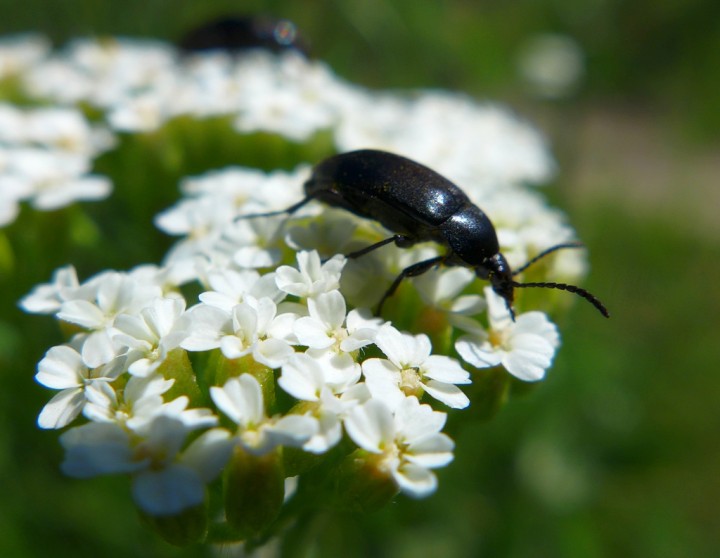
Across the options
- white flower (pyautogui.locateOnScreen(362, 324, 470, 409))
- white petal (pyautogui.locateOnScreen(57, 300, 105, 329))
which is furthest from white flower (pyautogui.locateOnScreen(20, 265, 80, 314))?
white flower (pyautogui.locateOnScreen(362, 324, 470, 409))

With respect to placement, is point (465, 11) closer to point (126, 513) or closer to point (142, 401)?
point (126, 513)

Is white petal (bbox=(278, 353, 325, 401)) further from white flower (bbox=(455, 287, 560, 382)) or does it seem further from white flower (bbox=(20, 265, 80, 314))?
white flower (bbox=(20, 265, 80, 314))

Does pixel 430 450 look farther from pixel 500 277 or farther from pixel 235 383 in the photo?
pixel 500 277

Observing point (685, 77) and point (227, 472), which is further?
point (685, 77)

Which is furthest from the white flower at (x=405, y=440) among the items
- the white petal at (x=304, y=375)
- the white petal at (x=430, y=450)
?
the white petal at (x=304, y=375)

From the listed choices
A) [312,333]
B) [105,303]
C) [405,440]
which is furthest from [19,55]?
[405,440]

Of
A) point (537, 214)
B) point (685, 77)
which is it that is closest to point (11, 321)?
point (537, 214)

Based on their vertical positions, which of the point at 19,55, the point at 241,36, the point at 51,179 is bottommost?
the point at 19,55
